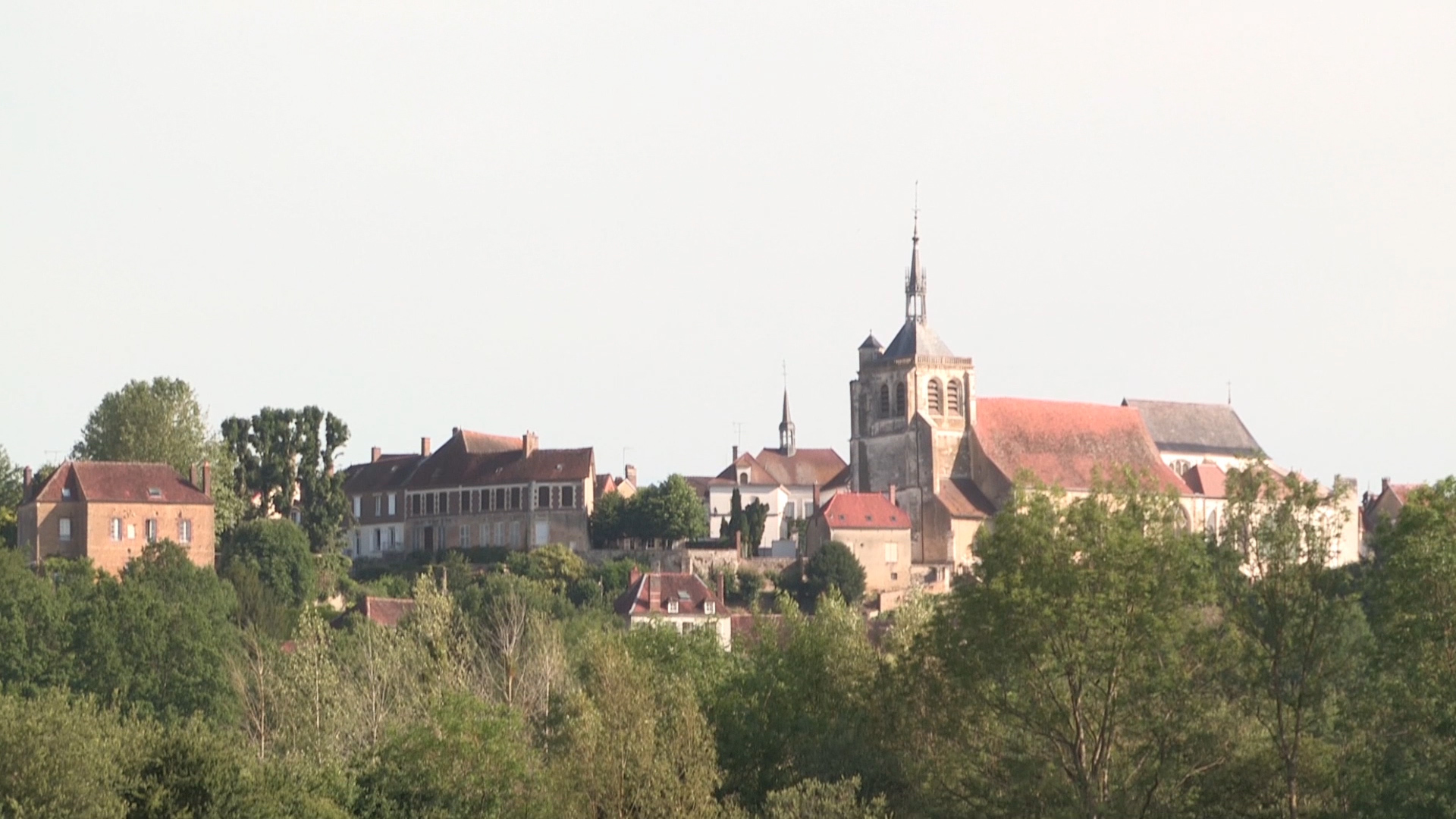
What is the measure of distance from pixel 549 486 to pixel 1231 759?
5801 centimetres

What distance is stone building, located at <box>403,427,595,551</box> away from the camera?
94.8 meters

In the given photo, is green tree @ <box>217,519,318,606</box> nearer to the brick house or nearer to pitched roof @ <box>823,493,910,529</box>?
the brick house

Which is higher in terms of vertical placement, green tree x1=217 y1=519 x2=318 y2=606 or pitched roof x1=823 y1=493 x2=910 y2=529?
pitched roof x1=823 y1=493 x2=910 y2=529

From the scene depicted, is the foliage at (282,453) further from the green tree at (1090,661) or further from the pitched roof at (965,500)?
the green tree at (1090,661)

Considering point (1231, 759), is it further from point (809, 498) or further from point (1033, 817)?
point (809, 498)

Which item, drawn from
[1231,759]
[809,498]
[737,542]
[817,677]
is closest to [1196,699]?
[1231,759]

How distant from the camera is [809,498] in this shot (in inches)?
4400

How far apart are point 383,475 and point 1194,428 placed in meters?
32.3

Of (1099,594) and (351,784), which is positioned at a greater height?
(1099,594)

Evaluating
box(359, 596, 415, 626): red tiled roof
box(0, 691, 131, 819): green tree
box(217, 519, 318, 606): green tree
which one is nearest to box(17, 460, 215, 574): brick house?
box(217, 519, 318, 606): green tree

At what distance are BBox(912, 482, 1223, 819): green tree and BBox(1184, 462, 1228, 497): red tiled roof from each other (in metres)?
65.2

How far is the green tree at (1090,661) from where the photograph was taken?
3872 centimetres

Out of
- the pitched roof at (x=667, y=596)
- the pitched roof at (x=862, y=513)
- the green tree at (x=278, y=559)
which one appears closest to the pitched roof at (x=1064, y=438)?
the pitched roof at (x=862, y=513)

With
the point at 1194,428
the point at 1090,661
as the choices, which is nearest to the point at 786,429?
the point at 1194,428
